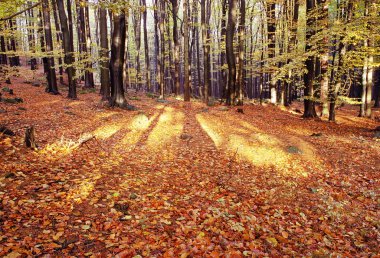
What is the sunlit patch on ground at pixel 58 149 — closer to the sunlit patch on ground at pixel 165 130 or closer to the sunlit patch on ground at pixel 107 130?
the sunlit patch on ground at pixel 107 130

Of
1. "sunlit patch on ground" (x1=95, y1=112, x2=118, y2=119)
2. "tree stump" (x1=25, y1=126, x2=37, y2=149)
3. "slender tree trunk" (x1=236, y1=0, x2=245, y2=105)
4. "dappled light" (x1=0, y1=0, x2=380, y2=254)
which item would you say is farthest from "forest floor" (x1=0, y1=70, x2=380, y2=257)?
"slender tree trunk" (x1=236, y1=0, x2=245, y2=105)

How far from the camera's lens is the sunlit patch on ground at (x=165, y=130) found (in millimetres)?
9656

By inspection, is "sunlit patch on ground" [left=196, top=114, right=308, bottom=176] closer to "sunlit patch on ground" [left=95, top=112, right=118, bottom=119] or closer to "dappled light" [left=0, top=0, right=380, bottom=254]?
"dappled light" [left=0, top=0, right=380, bottom=254]

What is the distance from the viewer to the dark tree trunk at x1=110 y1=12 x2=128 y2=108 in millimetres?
13609

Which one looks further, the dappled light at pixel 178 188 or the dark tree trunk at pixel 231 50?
the dark tree trunk at pixel 231 50

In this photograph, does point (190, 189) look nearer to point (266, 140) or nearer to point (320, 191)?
point (320, 191)

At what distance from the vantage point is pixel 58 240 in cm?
383

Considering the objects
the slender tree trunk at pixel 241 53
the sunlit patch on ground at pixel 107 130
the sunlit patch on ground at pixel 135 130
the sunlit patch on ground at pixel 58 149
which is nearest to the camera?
the sunlit patch on ground at pixel 58 149

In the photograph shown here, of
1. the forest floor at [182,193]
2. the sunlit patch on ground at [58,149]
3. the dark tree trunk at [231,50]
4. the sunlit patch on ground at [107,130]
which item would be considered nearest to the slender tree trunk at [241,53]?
the dark tree trunk at [231,50]

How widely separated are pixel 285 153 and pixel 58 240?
767 centimetres

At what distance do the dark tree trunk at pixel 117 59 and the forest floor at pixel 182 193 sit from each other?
3.65 meters

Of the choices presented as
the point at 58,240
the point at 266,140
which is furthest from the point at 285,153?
the point at 58,240

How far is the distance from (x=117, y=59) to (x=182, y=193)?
34.2 feet

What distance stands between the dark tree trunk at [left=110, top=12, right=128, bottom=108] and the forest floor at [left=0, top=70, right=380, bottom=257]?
365 centimetres
